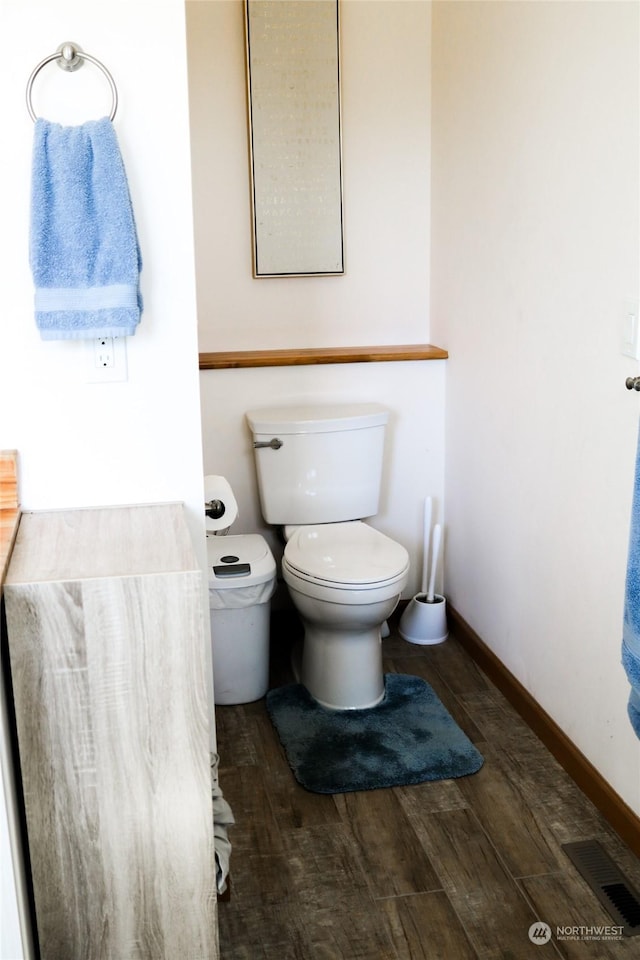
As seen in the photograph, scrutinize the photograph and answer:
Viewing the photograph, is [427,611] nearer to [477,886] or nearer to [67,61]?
[477,886]

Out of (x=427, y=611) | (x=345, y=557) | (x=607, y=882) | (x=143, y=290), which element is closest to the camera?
(x=143, y=290)

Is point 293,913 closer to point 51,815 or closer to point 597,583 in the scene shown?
point 51,815

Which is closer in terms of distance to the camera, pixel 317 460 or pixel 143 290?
pixel 143 290

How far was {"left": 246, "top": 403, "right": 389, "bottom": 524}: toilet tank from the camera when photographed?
3.17m

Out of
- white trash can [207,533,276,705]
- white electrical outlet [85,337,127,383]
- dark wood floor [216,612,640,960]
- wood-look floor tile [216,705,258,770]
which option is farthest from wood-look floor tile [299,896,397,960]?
white electrical outlet [85,337,127,383]

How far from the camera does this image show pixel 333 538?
3082mm

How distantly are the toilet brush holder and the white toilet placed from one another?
0.36m

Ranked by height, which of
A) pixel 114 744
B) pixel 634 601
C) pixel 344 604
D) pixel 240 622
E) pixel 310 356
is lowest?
pixel 240 622

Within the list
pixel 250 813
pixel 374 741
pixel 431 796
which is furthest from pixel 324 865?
pixel 374 741

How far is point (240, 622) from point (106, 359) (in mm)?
1344

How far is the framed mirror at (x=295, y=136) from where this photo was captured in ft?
Result: 10.4

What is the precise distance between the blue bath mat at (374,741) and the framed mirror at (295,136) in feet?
4.66

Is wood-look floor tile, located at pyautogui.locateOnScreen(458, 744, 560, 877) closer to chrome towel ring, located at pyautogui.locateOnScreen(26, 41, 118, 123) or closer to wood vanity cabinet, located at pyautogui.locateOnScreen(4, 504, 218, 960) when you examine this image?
wood vanity cabinet, located at pyautogui.locateOnScreen(4, 504, 218, 960)

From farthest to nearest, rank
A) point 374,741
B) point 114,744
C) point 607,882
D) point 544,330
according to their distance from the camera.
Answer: point 374,741
point 544,330
point 607,882
point 114,744
